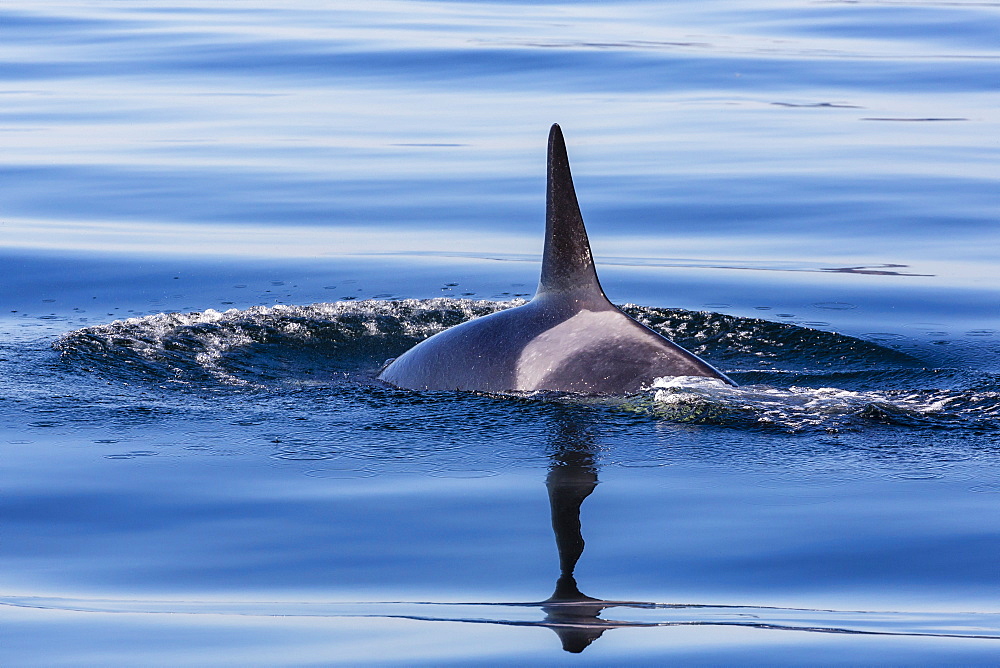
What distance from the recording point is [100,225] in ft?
47.4

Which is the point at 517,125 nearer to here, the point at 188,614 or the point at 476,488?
the point at 476,488

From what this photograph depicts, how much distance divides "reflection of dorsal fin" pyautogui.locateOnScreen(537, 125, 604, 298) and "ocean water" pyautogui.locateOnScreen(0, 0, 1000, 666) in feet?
2.60

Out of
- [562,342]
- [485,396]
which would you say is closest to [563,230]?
[562,342]

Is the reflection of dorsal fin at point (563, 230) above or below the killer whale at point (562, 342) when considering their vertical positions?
above

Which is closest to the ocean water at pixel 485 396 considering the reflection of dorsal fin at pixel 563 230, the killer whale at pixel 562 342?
the killer whale at pixel 562 342

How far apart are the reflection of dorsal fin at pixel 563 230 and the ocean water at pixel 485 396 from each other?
0.79 metres

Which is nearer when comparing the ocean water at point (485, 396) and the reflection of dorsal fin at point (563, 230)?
the ocean water at point (485, 396)

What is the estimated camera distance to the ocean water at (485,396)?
4.96 m

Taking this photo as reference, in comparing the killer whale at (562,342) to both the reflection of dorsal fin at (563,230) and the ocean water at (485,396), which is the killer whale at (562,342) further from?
the ocean water at (485,396)

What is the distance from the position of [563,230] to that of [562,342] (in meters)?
0.62

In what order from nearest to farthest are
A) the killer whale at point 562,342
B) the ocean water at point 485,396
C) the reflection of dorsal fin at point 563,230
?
the ocean water at point 485,396
the killer whale at point 562,342
the reflection of dorsal fin at point 563,230

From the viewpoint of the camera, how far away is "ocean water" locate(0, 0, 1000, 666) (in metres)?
4.96

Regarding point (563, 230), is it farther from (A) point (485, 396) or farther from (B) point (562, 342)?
(A) point (485, 396)

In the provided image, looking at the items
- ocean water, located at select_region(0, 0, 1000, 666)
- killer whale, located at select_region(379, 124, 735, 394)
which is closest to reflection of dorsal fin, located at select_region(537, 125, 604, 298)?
killer whale, located at select_region(379, 124, 735, 394)
